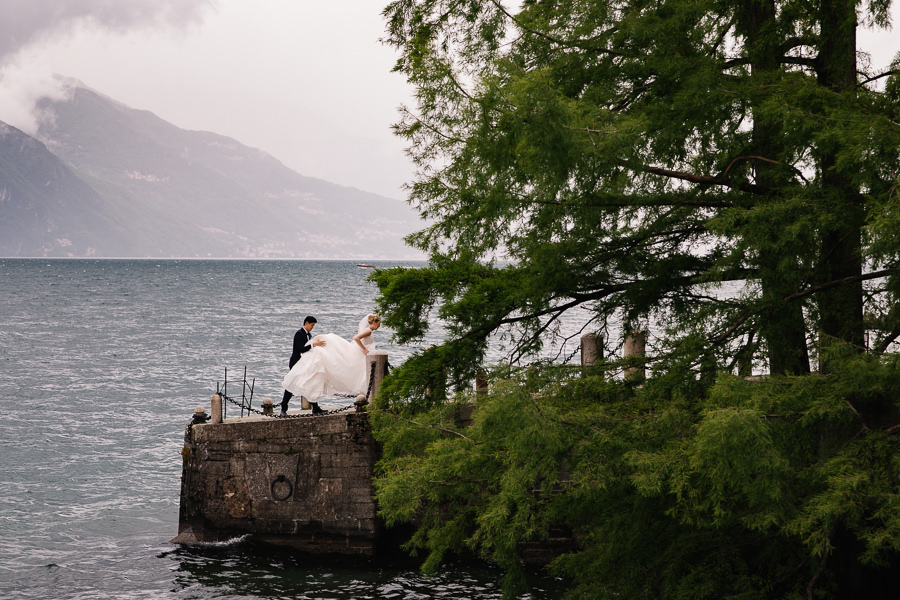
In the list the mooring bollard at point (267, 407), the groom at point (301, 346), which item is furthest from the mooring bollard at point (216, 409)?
the groom at point (301, 346)

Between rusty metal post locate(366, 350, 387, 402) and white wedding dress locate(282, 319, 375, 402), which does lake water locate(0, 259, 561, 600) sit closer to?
rusty metal post locate(366, 350, 387, 402)

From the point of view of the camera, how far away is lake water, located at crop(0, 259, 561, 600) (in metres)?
14.0

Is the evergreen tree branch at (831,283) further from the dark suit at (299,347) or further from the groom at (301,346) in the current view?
the dark suit at (299,347)

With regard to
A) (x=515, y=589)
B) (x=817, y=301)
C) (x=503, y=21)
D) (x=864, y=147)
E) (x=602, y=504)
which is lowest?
(x=515, y=589)

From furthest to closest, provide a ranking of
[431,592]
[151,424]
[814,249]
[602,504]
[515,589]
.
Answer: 1. [151,424]
2. [431,592]
3. [515,589]
4. [602,504]
5. [814,249]

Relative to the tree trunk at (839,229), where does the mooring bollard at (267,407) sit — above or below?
below

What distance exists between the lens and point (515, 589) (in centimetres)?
846

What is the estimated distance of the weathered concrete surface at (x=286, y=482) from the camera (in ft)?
46.2

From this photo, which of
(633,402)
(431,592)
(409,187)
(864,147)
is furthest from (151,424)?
(864,147)

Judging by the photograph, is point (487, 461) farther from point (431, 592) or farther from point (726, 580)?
point (431, 592)

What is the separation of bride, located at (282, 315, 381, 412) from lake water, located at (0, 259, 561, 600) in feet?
8.72

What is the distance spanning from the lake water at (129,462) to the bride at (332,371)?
8.72 ft

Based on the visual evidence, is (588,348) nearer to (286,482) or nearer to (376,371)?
(376,371)

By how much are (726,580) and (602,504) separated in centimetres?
123
